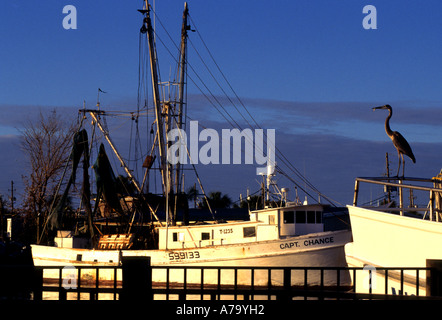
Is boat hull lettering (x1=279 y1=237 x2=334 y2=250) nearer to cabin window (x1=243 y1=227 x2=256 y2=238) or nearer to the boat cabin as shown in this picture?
the boat cabin

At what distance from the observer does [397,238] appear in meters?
16.7

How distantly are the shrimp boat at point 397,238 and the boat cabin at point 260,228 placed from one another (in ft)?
50.6

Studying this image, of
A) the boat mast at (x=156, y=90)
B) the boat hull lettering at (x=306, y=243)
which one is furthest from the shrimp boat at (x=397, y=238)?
the boat mast at (x=156, y=90)

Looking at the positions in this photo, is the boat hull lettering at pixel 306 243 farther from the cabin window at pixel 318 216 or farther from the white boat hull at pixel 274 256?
the cabin window at pixel 318 216

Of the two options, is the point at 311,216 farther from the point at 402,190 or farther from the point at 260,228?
the point at 402,190

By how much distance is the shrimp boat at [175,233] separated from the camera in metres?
35.3

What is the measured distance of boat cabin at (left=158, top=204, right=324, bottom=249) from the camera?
35.4m

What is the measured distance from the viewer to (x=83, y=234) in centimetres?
4553

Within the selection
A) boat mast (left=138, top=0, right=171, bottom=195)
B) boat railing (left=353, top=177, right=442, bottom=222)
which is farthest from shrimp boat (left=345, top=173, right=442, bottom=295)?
boat mast (left=138, top=0, right=171, bottom=195)

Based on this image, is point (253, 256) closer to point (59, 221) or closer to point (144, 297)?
point (59, 221)

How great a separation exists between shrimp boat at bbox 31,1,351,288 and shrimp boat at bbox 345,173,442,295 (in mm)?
15475
